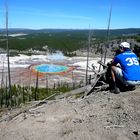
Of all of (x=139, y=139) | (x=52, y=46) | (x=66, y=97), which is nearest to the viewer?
(x=139, y=139)

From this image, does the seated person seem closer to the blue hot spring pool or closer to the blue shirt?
the blue shirt

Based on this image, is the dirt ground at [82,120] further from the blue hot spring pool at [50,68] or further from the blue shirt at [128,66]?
the blue hot spring pool at [50,68]

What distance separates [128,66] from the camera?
703 centimetres

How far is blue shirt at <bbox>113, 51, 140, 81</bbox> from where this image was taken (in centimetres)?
702

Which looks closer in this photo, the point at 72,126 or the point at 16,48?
the point at 72,126

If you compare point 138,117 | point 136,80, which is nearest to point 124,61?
point 136,80

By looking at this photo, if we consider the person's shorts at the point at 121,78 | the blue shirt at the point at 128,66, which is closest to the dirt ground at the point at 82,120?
the person's shorts at the point at 121,78

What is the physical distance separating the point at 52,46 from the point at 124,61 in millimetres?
102515

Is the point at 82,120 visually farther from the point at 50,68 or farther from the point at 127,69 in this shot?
the point at 50,68

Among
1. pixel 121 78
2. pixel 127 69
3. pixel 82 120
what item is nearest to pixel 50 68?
pixel 121 78

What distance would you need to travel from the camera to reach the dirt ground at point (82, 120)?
5497 millimetres

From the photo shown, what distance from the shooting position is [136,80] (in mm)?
7031

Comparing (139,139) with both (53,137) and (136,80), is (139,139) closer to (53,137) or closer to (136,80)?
(53,137)

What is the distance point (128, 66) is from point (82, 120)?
188 cm
